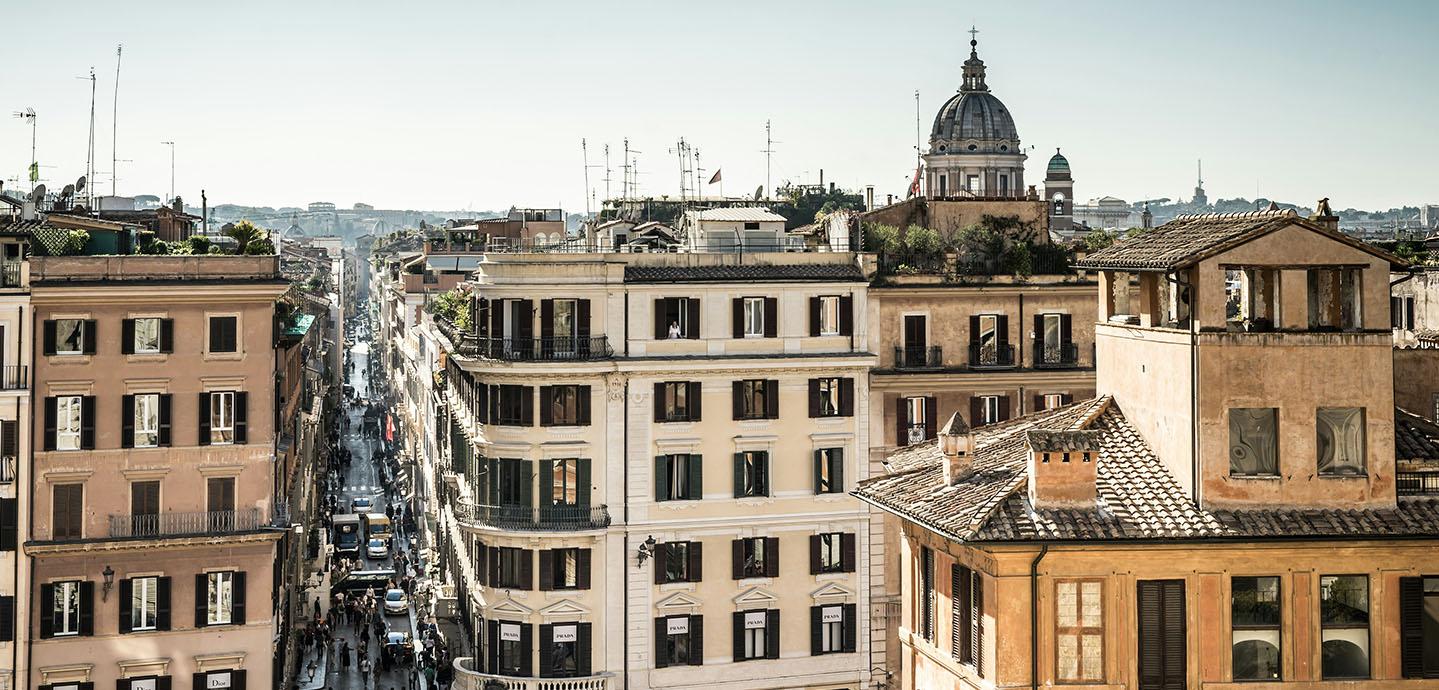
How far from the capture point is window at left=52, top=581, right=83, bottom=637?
4425 centimetres

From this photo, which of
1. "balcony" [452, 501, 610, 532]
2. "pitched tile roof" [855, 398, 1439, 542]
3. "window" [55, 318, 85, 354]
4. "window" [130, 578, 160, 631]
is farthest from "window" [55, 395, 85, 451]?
"pitched tile roof" [855, 398, 1439, 542]

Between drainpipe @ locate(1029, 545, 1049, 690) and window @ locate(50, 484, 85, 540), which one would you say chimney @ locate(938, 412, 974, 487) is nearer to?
drainpipe @ locate(1029, 545, 1049, 690)

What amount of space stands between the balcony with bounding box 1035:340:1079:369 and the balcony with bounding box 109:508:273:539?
76.0 feet

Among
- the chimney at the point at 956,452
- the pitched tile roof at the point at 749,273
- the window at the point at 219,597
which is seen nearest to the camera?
the chimney at the point at 956,452

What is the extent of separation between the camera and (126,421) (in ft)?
147

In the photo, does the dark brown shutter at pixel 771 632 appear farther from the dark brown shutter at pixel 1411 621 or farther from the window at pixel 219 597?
the dark brown shutter at pixel 1411 621

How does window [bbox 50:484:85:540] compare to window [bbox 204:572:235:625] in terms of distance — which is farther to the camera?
window [bbox 204:572:235:625]

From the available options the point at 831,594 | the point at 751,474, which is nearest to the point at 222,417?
the point at 751,474

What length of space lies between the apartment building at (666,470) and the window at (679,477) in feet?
0.13

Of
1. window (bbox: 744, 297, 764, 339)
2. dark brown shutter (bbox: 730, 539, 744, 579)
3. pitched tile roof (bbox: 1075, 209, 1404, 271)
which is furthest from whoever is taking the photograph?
window (bbox: 744, 297, 764, 339)

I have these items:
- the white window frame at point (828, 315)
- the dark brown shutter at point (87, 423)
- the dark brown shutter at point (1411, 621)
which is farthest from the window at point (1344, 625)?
the dark brown shutter at point (87, 423)

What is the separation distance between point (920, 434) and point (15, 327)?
25288mm

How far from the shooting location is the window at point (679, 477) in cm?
4962

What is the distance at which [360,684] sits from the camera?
62.9 meters
